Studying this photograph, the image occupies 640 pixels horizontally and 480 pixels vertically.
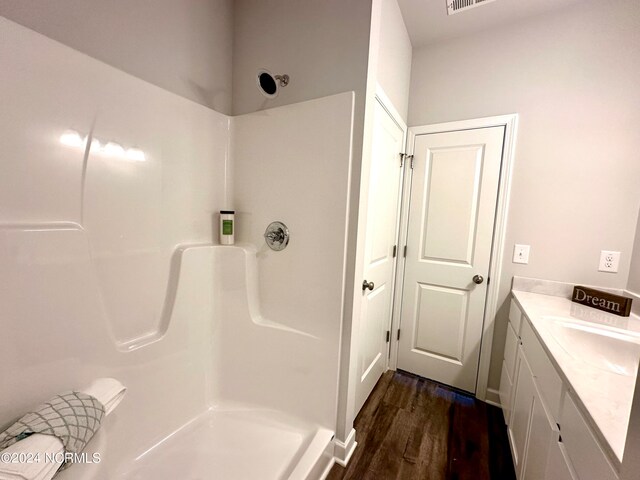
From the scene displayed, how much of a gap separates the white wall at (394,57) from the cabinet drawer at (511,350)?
1.71m

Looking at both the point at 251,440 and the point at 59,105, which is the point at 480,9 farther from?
the point at 251,440

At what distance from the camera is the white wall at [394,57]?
1.40 metres

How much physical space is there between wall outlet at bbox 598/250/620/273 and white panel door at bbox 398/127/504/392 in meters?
0.58

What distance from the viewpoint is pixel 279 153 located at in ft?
4.32

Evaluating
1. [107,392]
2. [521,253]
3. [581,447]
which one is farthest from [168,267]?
[521,253]

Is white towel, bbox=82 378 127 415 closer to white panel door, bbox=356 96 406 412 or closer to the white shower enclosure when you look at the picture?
the white shower enclosure

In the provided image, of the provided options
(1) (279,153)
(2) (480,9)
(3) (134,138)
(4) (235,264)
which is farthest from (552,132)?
(3) (134,138)

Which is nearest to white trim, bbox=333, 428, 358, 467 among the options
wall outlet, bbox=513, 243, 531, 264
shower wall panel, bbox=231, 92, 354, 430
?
shower wall panel, bbox=231, 92, 354, 430

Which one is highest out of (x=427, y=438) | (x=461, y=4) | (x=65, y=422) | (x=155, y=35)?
(x=461, y=4)

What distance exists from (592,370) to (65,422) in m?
1.62

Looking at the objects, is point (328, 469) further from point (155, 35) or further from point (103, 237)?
point (155, 35)

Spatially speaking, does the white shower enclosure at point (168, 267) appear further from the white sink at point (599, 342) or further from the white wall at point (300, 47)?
the white sink at point (599, 342)

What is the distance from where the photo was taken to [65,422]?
711 millimetres

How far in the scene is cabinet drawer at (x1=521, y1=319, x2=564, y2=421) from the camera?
799 mm
